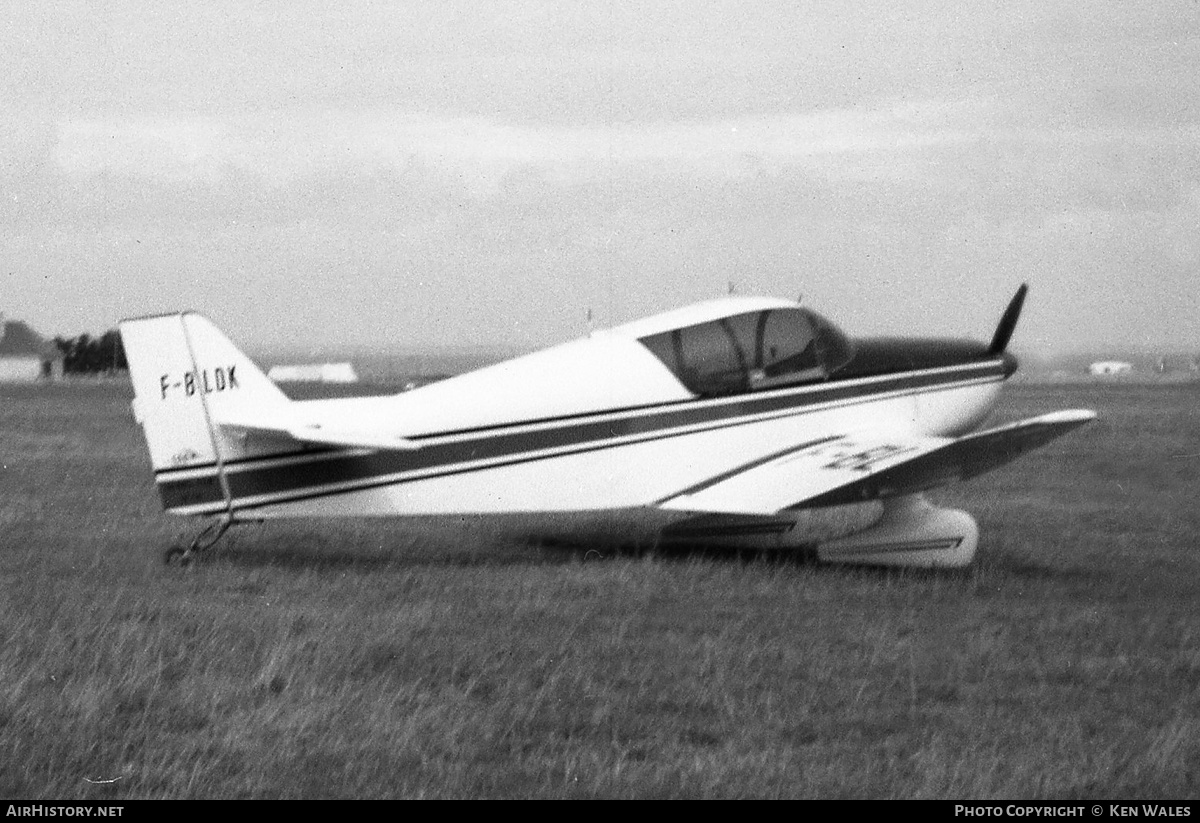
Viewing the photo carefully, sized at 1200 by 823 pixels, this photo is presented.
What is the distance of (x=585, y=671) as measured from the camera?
657cm

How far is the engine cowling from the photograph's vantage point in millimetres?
9898

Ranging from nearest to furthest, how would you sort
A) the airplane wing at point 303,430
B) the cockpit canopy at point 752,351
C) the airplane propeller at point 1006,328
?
the airplane wing at point 303,430, the cockpit canopy at point 752,351, the airplane propeller at point 1006,328

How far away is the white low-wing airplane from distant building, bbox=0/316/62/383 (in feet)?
222

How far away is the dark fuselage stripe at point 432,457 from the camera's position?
31.6 feet

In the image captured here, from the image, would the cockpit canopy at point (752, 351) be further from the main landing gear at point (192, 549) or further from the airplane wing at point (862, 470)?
the main landing gear at point (192, 549)

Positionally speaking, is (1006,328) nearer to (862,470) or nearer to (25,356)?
(862,470)

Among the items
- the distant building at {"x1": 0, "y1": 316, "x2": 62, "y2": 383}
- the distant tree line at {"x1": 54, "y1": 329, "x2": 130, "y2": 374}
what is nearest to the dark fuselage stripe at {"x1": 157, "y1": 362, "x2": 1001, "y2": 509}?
the distant tree line at {"x1": 54, "y1": 329, "x2": 130, "y2": 374}

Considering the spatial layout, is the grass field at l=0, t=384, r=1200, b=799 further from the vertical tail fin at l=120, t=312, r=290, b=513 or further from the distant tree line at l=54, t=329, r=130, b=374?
the distant tree line at l=54, t=329, r=130, b=374

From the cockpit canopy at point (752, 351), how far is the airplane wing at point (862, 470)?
59 cm

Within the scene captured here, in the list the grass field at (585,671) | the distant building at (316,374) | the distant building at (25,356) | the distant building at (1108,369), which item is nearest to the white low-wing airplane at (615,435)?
the grass field at (585,671)

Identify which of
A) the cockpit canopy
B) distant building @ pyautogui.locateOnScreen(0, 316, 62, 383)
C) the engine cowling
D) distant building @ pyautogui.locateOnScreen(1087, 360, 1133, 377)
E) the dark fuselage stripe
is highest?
distant building @ pyautogui.locateOnScreen(0, 316, 62, 383)

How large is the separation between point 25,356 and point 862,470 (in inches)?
3216
